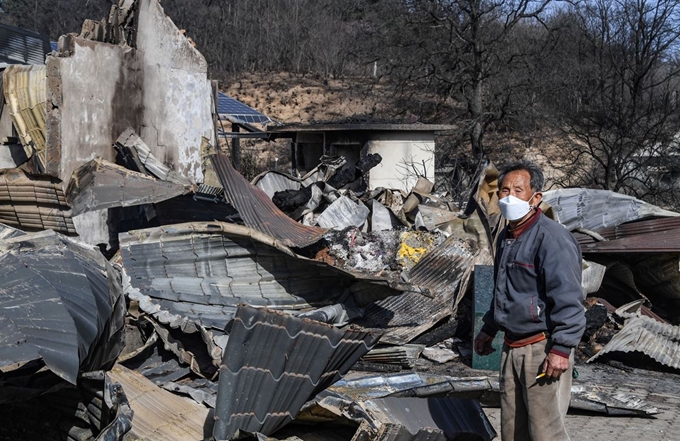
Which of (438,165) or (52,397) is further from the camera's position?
(438,165)

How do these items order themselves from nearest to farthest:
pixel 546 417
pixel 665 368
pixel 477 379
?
pixel 546 417 < pixel 477 379 < pixel 665 368

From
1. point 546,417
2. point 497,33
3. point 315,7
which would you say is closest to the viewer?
point 546,417

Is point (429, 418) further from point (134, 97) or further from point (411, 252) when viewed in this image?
point (134, 97)

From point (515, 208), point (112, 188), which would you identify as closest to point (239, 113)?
point (112, 188)

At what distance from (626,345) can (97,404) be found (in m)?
5.14

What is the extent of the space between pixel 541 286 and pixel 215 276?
13.7 feet

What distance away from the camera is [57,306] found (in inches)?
132

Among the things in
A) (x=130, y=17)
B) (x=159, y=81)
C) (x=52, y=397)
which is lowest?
(x=52, y=397)

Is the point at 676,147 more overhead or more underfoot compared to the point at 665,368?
more overhead

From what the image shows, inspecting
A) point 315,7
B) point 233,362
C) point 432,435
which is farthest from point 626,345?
point 315,7

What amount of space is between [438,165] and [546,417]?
614 inches

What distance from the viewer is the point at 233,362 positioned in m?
4.02

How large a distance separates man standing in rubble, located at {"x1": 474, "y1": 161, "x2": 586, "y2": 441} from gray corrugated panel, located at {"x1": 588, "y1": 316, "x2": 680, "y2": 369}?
373 centimetres

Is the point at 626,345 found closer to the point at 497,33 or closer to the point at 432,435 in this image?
the point at 432,435
